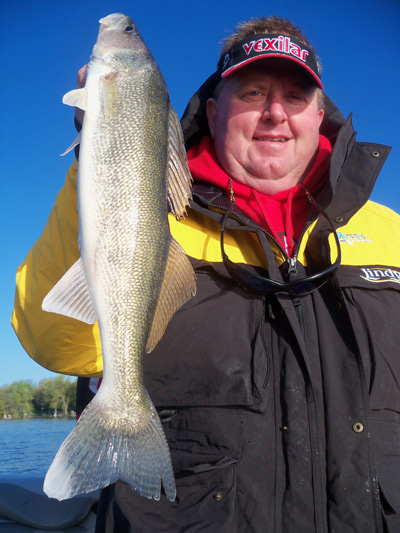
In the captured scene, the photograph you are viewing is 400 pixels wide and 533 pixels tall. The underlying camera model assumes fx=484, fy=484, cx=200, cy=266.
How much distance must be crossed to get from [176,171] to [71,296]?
29.5 inches

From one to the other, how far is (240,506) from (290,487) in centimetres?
25

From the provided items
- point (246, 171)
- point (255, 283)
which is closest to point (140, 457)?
point (255, 283)

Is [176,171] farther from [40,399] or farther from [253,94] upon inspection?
[40,399]

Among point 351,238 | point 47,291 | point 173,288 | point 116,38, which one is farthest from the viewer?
point 351,238

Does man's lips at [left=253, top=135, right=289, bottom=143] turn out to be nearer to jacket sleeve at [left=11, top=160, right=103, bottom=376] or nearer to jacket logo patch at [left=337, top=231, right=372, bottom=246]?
jacket logo patch at [left=337, top=231, right=372, bottom=246]

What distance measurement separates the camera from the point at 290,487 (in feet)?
7.39

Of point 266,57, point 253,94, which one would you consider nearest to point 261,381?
point 253,94

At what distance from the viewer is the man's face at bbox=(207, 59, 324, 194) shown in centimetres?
319

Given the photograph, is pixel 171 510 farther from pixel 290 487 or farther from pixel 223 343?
pixel 223 343

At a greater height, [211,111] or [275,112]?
[211,111]

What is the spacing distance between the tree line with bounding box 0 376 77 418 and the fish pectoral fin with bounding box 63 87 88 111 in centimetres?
5215

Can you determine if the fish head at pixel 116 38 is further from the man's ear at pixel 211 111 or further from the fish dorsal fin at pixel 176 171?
the man's ear at pixel 211 111

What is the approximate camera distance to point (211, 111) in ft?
11.8

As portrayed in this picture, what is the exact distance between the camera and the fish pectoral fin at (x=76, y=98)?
2016 mm
